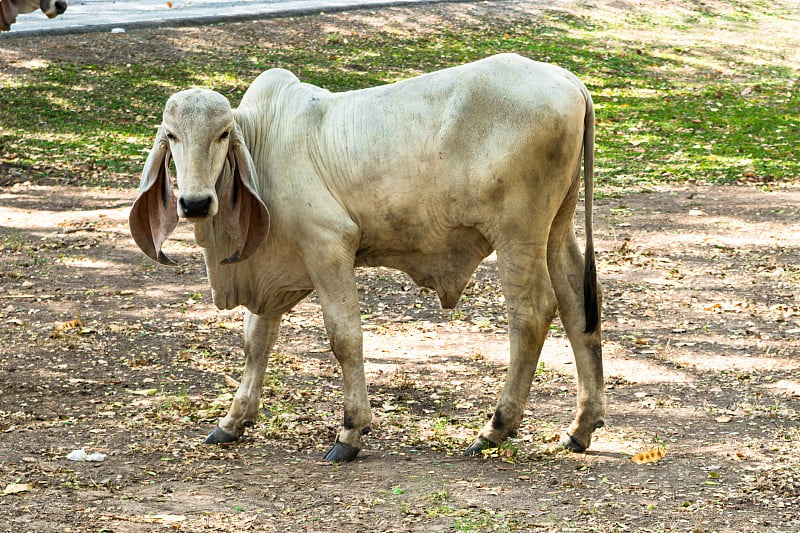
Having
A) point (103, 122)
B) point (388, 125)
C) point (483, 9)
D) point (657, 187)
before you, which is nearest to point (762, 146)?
point (657, 187)

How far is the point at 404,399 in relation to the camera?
6.53 metres

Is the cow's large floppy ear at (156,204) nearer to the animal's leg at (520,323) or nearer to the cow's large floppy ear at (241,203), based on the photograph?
the cow's large floppy ear at (241,203)

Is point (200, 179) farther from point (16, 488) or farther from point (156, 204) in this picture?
point (16, 488)

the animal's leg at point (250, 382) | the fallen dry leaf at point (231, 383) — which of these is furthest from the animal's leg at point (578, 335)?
the fallen dry leaf at point (231, 383)

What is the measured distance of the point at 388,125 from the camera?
5.55m

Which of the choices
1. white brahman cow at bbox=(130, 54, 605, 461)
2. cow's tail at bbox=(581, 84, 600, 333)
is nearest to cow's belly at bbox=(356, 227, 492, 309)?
white brahman cow at bbox=(130, 54, 605, 461)

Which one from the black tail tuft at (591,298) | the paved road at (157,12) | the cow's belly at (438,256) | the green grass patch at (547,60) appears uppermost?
the cow's belly at (438,256)

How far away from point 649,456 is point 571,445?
418 mm

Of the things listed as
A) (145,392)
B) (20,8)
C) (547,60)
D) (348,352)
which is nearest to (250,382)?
→ (348,352)

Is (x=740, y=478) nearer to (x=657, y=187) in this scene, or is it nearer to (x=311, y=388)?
(x=311, y=388)

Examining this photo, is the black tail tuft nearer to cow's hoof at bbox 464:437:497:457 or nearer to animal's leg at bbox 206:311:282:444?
cow's hoof at bbox 464:437:497:457

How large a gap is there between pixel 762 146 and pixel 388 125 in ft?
29.3

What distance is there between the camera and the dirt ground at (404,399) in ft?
15.9

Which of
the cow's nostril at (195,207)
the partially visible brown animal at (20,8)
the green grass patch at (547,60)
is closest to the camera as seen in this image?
the cow's nostril at (195,207)
